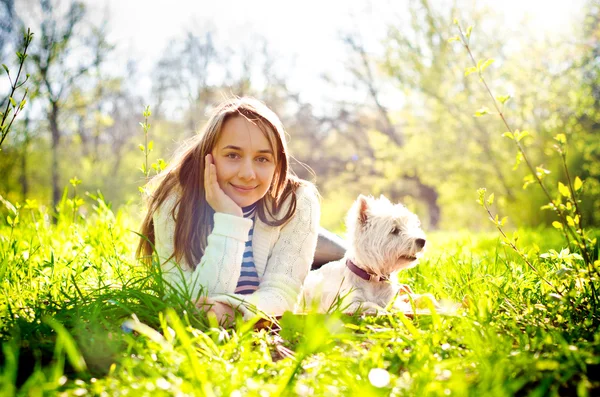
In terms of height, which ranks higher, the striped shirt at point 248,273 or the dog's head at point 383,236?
the dog's head at point 383,236

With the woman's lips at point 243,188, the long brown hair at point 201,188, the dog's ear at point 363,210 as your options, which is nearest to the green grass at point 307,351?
the long brown hair at point 201,188

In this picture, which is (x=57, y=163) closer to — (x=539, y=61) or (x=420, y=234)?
(x=539, y=61)

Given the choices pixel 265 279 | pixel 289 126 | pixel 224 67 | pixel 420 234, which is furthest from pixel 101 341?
pixel 289 126

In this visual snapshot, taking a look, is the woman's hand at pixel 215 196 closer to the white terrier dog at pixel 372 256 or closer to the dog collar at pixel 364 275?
the white terrier dog at pixel 372 256

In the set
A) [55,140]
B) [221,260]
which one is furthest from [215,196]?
[55,140]

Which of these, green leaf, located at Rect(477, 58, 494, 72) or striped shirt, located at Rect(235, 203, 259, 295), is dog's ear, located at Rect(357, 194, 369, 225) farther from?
green leaf, located at Rect(477, 58, 494, 72)

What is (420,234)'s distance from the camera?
3.49m

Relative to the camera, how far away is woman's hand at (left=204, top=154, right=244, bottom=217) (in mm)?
2955

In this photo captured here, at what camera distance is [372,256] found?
3262 mm

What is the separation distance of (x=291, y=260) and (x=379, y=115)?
1062 inches

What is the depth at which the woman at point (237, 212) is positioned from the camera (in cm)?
284

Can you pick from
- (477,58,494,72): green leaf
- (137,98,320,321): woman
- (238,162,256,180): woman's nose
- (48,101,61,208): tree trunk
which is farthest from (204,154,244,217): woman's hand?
(48,101,61,208): tree trunk

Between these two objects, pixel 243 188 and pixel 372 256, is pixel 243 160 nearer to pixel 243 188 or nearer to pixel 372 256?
pixel 243 188

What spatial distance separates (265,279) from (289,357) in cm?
117
